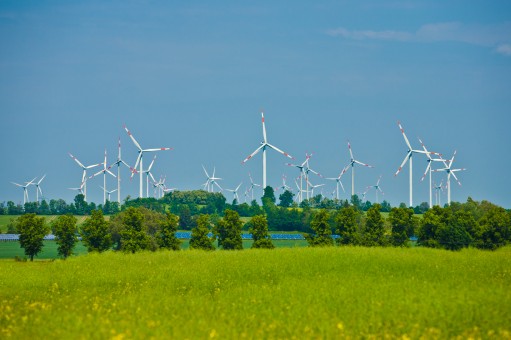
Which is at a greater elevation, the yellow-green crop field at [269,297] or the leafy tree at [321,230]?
the leafy tree at [321,230]

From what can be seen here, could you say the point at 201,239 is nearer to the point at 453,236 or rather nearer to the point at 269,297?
the point at 453,236

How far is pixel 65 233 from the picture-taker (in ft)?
307

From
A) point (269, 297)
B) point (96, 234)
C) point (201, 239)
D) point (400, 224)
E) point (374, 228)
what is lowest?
point (269, 297)

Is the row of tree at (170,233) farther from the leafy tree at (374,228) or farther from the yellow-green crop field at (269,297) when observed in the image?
the yellow-green crop field at (269,297)

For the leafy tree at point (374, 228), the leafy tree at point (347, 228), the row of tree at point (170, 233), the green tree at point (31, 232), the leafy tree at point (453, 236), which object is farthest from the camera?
the green tree at point (31, 232)

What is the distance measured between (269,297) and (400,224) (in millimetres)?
54561

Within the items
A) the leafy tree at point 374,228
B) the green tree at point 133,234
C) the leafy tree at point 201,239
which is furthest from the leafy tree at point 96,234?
the leafy tree at point 374,228

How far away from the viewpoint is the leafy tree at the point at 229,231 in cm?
8062

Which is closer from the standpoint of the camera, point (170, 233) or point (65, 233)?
point (170, 233)

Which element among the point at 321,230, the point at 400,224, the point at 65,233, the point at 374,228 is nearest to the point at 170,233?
the point at 321,230

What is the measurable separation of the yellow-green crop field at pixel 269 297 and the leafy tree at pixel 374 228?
32.9 metres

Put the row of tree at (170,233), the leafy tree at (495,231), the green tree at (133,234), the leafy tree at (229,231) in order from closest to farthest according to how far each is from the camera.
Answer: the green tree at (133,234) → the row of tree at (170,233) → the leafy tree at (229,231) → the leafy tree at (495,231)

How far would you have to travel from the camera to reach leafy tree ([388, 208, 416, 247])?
8181 centimetres

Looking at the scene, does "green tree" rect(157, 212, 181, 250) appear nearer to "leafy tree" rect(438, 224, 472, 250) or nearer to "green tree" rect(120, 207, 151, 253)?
"green tree" rect(120, 207, 151, 253)
